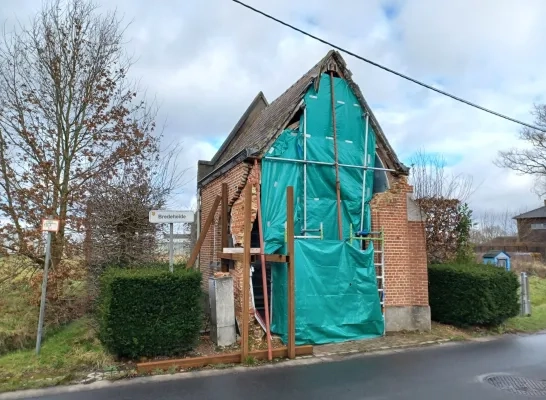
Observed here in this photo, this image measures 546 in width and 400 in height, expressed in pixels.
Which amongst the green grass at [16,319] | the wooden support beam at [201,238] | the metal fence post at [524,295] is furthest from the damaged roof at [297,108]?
the green grass at [16,319]

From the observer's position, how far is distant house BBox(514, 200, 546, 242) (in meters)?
45.4

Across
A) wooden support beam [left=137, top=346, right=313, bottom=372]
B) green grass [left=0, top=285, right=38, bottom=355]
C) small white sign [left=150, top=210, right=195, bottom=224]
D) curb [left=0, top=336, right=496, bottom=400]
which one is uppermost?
small white sign [left=150, top=210, right=195, bottom=224]

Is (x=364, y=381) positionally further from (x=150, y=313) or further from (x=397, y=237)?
(x=397, y=237)

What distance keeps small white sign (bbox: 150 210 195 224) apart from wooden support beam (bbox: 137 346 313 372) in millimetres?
2644

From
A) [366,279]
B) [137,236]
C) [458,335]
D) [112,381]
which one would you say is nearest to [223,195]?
[137,236]

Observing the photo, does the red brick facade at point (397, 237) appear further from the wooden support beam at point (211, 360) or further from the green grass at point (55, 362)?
the green grass at point (55, 362)

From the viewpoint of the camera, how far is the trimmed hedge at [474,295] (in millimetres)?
10344

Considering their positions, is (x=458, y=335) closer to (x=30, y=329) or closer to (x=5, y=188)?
(x=30, y=329)

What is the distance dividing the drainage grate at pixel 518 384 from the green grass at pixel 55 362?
21.1 feet

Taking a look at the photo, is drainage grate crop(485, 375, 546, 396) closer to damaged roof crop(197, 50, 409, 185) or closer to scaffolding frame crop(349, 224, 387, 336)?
scaffolding frame crop(349, 224, 387, 336)

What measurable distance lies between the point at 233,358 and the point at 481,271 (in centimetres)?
692

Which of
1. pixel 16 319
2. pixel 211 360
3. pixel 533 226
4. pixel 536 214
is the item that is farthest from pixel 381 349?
pixel 536 214

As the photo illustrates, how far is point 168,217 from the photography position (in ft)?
27.6

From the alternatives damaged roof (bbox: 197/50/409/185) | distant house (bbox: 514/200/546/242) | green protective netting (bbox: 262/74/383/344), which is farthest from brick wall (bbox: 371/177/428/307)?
distant house (bbox: 514/200/546/242)
